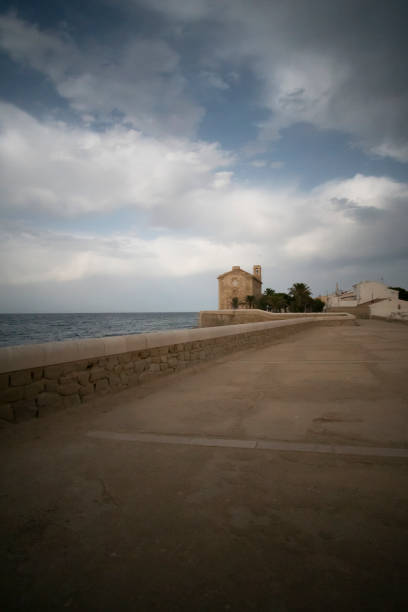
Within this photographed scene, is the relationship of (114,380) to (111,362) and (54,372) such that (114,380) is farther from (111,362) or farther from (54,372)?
(54,372)

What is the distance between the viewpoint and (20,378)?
3910 mm

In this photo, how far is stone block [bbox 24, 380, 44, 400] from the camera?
402cm

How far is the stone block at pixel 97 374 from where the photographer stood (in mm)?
5044

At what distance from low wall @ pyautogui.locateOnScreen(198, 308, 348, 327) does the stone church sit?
27828 mm

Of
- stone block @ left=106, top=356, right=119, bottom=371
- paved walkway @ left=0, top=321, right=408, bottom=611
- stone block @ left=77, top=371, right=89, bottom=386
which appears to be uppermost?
stone block @ left=106, top=356, right=119, bottom=371

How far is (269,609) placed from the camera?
4.80ft

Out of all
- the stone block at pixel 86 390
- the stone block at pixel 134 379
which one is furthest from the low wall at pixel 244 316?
the stone block at pixel 86 390

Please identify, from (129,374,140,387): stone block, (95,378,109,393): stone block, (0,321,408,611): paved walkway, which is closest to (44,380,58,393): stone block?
Answer: (0,321,408,611): paved walkway

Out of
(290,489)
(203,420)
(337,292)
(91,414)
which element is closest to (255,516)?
(290,489)

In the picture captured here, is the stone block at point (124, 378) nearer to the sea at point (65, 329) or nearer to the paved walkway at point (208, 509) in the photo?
the paved walkway at point (208, 509)

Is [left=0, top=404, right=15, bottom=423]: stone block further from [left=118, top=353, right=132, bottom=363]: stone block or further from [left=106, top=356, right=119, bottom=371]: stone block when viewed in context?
[left=118, top=353, right=132, bottom=363]: stone block

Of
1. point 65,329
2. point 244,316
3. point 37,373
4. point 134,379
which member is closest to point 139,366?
point 134,379

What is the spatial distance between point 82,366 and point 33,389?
2.73 ft

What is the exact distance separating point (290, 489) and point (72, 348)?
135 inches
